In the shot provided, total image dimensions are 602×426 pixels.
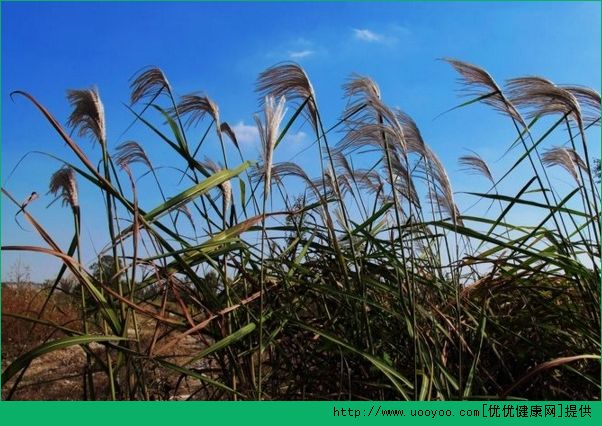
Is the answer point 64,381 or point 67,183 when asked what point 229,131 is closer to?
point 67,183

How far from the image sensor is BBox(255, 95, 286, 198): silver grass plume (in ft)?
5.32

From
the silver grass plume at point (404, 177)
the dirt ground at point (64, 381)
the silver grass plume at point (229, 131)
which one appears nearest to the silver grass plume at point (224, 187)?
the silver grass plume at point (229, 131)

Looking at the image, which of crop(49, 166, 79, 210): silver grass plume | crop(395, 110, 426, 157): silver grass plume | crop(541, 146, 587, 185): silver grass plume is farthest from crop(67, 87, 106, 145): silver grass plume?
crop(541, 146, 587, 185): silver grass plume

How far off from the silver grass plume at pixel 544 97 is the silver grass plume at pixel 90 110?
54.0 inches

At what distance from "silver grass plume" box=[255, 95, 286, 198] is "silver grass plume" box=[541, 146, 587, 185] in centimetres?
116

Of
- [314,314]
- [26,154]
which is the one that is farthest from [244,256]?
[26,154]

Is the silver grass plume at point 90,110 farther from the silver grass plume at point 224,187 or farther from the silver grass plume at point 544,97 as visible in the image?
the silver grass plume at point 544,97

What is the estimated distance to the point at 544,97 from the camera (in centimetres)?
210

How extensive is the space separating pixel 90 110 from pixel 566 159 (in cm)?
168

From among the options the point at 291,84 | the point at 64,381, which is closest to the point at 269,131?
the point at 291,84

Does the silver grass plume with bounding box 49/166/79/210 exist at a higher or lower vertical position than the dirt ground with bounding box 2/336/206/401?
higher

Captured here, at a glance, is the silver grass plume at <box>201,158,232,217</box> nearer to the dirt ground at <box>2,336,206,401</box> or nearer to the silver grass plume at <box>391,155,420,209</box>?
the silver grass plume at <box>391,155,420,209</box>

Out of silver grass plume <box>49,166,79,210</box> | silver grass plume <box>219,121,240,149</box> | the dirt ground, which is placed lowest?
the dirt ground

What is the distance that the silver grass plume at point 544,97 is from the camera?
2053 mm
